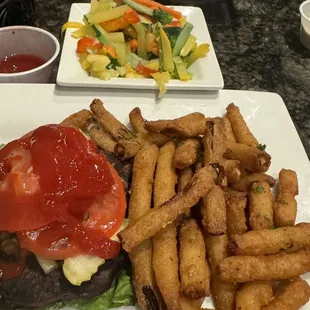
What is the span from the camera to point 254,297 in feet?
5.72

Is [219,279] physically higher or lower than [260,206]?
lower

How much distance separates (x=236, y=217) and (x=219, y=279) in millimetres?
255

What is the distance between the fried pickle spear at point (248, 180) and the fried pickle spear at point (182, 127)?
0.26 meters

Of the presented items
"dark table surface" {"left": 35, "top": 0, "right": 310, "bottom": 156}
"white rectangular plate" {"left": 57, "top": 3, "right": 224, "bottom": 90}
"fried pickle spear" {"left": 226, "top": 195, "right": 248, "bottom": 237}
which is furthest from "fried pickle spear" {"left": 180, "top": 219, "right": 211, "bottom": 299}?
"dark table surface" {"left": 35, "top": 0, "right": 310, "bottom": 156}

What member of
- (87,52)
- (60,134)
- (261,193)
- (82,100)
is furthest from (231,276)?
(87,52)

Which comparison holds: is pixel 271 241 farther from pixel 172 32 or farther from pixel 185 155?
pixel 172 32

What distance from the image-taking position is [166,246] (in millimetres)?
1829

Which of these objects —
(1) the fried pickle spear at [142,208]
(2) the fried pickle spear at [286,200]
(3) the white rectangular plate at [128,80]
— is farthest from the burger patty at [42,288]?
(3) the white rectangular plate at [128,80]

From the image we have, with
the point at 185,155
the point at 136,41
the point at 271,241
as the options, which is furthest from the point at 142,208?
the point at 136,41

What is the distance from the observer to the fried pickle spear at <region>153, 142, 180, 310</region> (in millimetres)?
1729

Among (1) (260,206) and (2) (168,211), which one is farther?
(1) (260,206)

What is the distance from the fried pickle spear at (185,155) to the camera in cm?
201

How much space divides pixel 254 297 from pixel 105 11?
2.01m

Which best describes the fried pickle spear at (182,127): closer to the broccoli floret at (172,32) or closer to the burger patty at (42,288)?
the burger patty at (42,288)
